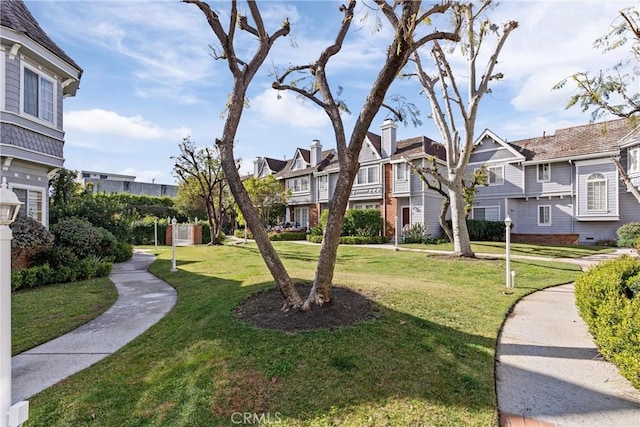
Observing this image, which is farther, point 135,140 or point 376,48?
point 135,140

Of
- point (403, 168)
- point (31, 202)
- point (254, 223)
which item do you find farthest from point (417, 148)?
point (31, 202)

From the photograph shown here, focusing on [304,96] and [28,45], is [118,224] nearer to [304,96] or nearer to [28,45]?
[28,45]

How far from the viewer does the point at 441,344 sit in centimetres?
463

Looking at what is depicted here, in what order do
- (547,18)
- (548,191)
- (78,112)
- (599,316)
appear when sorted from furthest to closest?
(548,191)
(78,112)
(547,18)
(599,316)

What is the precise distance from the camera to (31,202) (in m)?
11.3

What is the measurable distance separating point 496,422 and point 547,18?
31.8 feet

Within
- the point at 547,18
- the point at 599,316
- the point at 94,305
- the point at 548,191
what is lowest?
the point at 94,305

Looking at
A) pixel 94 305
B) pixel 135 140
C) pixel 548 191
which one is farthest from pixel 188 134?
pixel 548 191

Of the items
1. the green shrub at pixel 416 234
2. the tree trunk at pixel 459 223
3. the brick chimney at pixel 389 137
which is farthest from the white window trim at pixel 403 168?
the tree trunk at pixel 459 223

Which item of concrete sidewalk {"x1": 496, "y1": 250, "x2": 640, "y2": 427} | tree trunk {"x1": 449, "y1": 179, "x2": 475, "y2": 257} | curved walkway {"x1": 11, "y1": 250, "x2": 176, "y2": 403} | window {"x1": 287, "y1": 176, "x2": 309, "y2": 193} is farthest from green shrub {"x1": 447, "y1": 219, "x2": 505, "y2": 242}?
curved walkway {"x1": 11, "y1": 250, "x2": 176, "y2": 403}

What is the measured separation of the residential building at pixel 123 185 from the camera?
140 feet

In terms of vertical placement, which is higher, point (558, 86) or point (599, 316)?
point (558, 86)

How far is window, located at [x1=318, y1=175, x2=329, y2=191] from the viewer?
28.9 meters

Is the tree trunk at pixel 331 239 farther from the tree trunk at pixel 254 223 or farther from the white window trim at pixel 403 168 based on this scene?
the white window trim at pixel 403 168
